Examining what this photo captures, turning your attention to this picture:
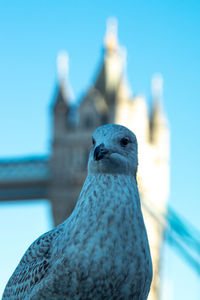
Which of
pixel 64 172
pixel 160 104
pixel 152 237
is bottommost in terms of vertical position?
pixel 152 237

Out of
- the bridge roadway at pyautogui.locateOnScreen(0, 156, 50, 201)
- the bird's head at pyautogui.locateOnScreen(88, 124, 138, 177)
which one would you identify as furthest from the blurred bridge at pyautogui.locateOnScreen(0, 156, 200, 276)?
the bird's head at pyautogui.locateOnScreen(88, 124, 138, 177)

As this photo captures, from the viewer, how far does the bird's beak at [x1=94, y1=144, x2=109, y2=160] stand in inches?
102

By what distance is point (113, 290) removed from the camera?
101 inches

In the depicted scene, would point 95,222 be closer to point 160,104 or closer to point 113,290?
point 113,290

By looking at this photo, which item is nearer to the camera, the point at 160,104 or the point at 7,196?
the point at 7,196

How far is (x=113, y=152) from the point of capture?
8.62ft

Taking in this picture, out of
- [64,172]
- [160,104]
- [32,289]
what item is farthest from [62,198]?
[32,289]

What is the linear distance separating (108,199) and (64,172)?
3348 cm

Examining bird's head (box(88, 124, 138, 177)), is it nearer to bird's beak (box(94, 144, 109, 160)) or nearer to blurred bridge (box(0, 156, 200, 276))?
bird's beak (box(94, 144, 109, 160))

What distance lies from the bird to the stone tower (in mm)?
31888

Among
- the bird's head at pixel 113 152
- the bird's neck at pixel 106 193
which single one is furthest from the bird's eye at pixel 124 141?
the bird's neck at pixel 106 193

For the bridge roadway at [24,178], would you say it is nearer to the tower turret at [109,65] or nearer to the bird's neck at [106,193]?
the tower turret at [109,65]

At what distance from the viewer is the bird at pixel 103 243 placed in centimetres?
255

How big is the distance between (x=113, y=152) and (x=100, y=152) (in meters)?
0.06
